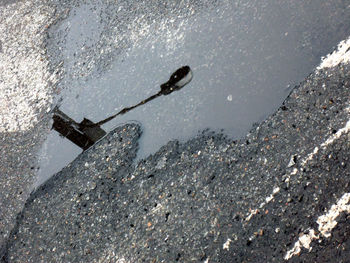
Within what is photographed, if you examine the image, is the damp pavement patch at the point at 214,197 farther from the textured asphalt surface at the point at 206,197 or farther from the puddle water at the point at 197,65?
the puddle water at the point at 197,65

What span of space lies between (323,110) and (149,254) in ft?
4.54

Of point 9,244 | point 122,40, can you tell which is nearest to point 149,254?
point 9,244

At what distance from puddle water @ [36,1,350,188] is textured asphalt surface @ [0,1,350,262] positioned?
123mm

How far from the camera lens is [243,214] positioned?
2.42 meters

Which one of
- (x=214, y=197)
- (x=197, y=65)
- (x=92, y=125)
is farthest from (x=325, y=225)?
(x=92, y=125)

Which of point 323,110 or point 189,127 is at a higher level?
point 189,127

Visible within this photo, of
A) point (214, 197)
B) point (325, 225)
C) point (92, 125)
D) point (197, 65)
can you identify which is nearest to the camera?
point (325, 225)

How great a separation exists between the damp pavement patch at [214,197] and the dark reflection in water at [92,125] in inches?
4.9

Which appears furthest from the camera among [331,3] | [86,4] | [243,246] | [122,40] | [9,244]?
[86,4]

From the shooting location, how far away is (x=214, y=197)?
8.35 feet

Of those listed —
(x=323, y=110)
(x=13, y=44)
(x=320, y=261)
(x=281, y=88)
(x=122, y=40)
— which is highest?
(x=13, y=44)

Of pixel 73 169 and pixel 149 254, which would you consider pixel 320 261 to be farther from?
pixel 73 169

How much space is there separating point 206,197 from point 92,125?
120cm

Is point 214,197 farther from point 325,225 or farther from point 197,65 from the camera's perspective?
point 197,65
